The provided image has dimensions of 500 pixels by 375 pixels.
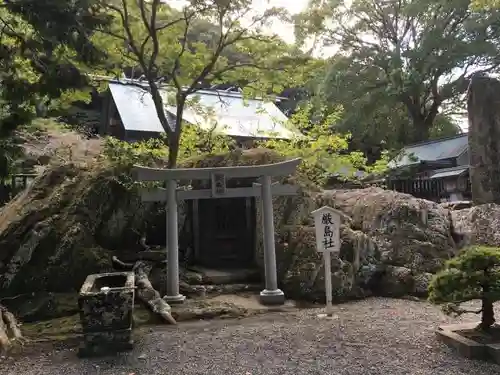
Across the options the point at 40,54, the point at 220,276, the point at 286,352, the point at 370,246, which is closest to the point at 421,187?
the point at 370,246

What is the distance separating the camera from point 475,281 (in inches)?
177

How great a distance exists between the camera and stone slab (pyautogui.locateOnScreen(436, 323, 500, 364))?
167 inches

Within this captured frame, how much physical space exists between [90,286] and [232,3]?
5.08 metres

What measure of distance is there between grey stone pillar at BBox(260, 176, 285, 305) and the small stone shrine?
2911mm

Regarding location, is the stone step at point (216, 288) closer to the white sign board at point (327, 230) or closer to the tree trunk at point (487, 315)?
the white sign board at point (327, 230)

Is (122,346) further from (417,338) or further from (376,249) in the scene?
(376,249)

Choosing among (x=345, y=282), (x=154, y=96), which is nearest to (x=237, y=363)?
(x=345, y=282)

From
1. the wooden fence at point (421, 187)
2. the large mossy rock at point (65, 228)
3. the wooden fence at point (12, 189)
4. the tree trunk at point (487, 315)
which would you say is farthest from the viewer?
the wooden fence at point (421, 187)

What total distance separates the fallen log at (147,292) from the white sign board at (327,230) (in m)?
2.45

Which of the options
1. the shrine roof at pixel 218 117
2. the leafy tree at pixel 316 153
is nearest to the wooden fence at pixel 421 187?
the leafy tree at pixel 316 153

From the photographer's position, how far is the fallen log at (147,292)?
6.45 metres

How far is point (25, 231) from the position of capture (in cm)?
825

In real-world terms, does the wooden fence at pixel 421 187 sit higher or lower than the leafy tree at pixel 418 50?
lower

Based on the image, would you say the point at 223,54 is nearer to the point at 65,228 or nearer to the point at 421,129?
the point at 65,228
